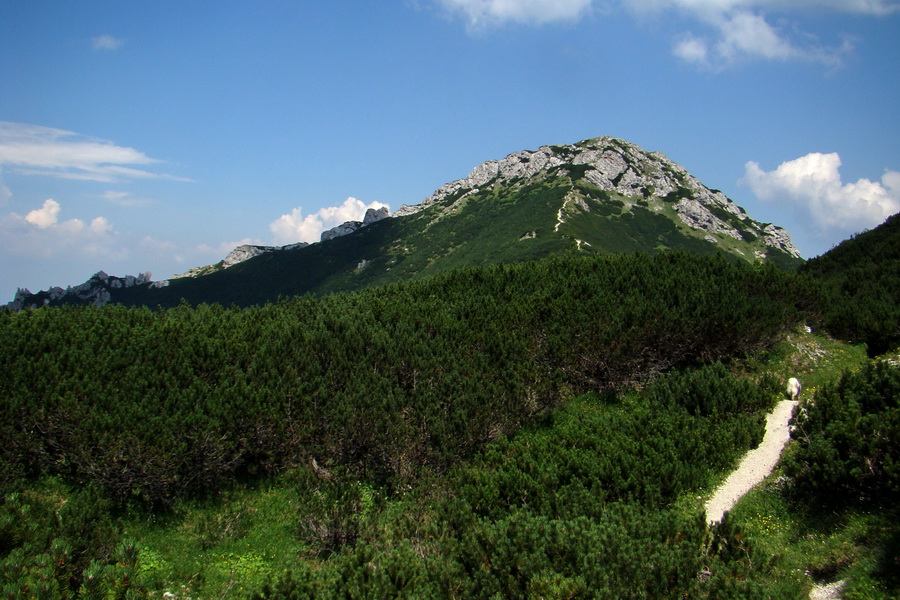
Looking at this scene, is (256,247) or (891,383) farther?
(256,247)

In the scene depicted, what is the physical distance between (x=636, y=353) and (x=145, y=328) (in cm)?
1435

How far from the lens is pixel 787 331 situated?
18016mm

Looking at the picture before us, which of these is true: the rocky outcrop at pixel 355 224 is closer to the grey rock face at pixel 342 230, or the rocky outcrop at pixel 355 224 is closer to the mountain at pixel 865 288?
the grey rock face at pixel 342 230

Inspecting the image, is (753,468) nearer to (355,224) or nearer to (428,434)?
(428,434)

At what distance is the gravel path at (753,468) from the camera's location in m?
9.77

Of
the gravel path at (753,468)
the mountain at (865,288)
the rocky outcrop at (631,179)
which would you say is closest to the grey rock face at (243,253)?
the rocky outcrop at (631,179)

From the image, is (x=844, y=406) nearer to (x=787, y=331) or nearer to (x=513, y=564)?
(x=513, y=564)

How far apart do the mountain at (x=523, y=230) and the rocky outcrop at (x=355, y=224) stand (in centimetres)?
74

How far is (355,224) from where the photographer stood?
17500 cm

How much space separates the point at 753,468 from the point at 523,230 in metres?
90.9

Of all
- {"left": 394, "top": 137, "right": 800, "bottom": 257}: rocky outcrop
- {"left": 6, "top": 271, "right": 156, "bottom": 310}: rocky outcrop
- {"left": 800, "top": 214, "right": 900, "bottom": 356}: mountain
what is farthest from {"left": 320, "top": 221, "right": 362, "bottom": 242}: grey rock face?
{"left": 800, "top": 214, "right": 900, "bottom": 356}: mountain

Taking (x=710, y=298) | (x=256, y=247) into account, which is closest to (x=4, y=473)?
(x=710, y=298)

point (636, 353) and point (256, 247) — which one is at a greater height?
point (256, 247)

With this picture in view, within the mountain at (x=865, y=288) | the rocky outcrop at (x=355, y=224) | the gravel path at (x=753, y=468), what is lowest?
the gravel path at (x=753, y=468)
